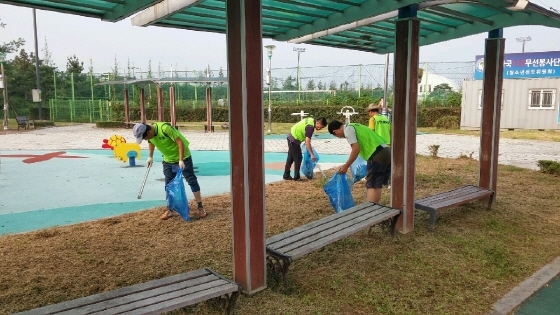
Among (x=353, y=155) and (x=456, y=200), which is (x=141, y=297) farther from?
(x=456, y=200)

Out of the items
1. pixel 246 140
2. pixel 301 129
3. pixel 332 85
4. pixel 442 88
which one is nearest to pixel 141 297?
pixel 246 140

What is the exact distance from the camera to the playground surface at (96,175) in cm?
683

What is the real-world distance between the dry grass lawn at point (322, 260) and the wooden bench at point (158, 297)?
21cm

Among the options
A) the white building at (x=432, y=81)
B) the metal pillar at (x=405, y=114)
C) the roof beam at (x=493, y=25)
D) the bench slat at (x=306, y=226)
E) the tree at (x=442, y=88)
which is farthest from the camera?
the white building at (x=432, y=81)

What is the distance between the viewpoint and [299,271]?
4148 millimetres

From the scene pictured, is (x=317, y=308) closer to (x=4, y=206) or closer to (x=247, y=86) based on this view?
(x=247, y=86)

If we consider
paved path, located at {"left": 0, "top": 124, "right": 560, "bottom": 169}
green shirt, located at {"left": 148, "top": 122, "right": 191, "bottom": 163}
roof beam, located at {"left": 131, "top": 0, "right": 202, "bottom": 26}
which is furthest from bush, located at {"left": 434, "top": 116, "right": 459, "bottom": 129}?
roof beam, located at {"left": 131, "top": 0, "right": 202, "bottom": 26}

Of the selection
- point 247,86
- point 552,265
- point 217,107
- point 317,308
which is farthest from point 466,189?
point 217,107

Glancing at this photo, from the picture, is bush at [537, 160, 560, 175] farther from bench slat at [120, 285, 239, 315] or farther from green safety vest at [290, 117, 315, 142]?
bench slat at [120, 285, 239, 315]

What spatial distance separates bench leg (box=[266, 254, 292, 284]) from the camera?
12.1ft

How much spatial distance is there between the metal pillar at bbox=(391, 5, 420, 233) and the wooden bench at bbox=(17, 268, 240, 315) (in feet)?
8.78

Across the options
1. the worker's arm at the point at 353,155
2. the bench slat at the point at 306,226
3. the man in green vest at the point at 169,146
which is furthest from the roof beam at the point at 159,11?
the worker's arm at the point at 353,155

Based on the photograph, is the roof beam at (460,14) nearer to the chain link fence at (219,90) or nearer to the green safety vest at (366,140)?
the green safety vest at (366,140)

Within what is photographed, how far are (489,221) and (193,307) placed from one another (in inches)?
166
